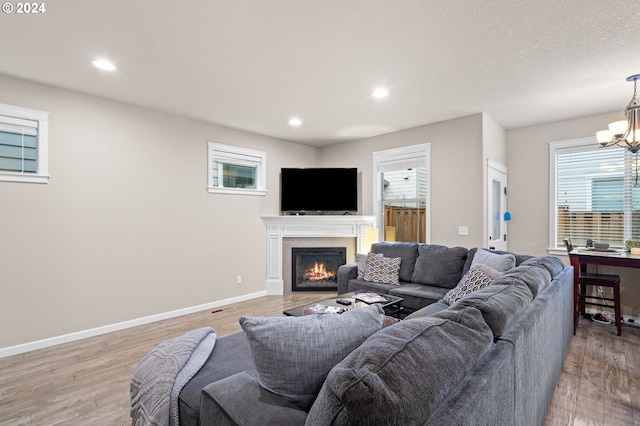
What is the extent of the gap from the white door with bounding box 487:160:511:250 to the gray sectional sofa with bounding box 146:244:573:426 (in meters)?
2.69

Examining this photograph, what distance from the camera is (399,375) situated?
30.9 inches

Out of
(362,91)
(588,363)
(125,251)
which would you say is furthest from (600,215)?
(125,251)

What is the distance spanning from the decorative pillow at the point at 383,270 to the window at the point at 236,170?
2228mm

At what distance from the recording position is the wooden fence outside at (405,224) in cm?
480

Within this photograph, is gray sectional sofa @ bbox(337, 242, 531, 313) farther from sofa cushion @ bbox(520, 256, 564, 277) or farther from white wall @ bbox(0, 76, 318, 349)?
white wall @ bbox(0, 76, 318, 349)

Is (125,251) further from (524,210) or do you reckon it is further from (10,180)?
(524,210)

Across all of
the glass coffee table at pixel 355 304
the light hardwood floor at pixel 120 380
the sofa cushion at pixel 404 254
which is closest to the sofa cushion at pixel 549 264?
the light hardwood floor at pixel 120 380

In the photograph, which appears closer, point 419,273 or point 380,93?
point 380,93

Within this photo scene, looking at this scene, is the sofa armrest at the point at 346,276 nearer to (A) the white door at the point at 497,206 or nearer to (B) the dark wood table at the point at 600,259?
(A) the white door at the point at 497,206

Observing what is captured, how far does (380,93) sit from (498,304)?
2739mm

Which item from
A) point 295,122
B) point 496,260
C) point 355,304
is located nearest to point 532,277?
point 496,260

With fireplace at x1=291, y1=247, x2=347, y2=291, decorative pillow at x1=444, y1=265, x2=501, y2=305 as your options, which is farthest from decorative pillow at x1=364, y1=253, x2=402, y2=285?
fireplace at x1=291, y1=247, x2=347, y2=291

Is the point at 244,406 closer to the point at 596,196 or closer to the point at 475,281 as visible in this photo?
the point at 475,281

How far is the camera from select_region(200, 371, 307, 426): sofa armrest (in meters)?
1.05
